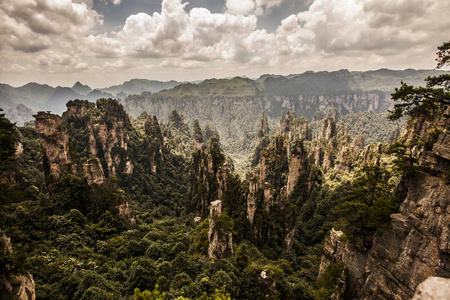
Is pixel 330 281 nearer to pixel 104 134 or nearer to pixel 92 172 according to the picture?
pixel 92 172

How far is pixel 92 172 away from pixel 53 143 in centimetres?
933

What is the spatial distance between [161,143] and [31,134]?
45.5 meters

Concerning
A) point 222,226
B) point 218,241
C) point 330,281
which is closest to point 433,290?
point 330,281

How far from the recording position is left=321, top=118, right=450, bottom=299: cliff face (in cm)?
1380

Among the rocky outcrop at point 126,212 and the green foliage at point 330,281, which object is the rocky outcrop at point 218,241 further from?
the rocky outcrop at point 126,212

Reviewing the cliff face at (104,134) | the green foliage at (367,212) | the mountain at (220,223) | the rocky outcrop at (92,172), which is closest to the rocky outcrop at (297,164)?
the mountain at (220,223)

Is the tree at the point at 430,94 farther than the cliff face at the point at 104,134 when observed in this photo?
No

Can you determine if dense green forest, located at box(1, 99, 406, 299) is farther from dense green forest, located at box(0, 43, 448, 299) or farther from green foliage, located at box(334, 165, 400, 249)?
green foliage, located at box(334, 165, 400, 249)

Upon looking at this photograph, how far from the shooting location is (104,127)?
74125 mm

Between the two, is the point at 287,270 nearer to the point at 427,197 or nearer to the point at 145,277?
the point at 145,277

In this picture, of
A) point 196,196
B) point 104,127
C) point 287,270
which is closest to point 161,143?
point 104,127

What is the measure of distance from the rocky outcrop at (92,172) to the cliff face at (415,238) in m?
44.8

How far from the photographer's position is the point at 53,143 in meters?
40.9

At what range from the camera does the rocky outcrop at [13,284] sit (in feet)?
45.5
